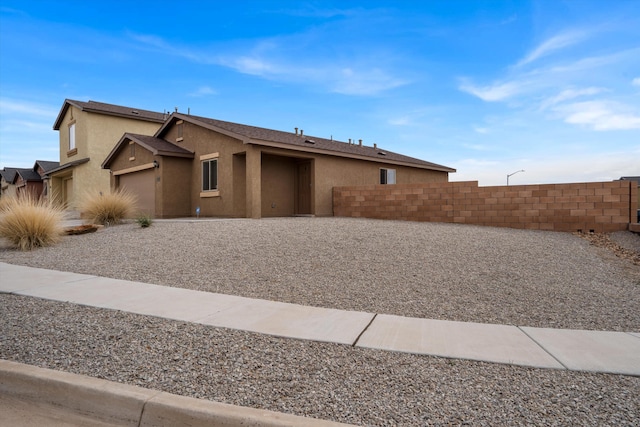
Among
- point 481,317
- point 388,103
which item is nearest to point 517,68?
point 388,103

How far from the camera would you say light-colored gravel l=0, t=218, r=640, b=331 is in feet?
19.4

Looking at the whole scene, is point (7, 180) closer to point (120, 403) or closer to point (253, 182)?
point (253, 182)

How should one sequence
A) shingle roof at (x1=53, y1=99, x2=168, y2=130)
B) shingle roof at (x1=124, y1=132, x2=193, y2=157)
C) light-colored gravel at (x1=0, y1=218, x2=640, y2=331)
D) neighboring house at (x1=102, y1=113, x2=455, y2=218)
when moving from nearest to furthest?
light-colored gravel at (x1=0, y1=218, x2=640, y2=331) < neighboring house at (x1=102, y1=113, x2=455, y2=218) < shingle roof at (x1=124, y1=132, x2=193, y2=157) < shingle roof at (x1=53, y1=99, x2=168, y2=130)

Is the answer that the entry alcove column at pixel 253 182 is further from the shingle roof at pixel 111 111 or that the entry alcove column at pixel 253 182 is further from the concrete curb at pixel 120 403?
the shingle roof at pixel 111 111

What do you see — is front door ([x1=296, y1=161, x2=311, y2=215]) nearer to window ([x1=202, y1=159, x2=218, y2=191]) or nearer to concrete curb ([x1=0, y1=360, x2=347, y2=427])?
window ([x1=202, y1=159, x2=218, y2=191])

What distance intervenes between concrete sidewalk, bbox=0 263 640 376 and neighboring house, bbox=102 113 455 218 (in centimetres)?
1066

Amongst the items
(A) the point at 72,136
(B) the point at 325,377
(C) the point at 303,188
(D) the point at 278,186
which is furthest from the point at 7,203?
(A) the point at 72,136

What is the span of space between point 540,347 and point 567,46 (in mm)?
12228

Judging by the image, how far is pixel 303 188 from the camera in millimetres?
19547

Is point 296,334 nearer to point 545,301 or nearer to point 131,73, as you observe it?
point 545,301

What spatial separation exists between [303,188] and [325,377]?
1626 centimetres

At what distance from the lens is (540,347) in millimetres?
4336

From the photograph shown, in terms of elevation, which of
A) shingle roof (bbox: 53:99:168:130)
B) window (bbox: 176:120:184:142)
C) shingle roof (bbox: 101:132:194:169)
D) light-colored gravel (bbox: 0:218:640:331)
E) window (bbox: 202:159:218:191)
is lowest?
light-colored gravel (bbox: 0:218:640:331)

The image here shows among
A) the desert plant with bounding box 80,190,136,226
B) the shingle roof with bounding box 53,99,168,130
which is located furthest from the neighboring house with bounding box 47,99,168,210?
the desert plant with bounding box 80,190,136,226
